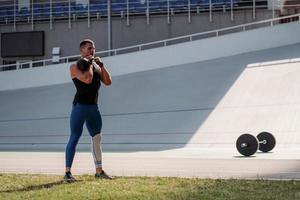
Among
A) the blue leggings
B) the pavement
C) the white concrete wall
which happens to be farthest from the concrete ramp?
the blue leggings

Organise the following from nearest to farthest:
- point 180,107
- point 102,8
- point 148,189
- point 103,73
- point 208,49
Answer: point 148,189 < point 103,73 < point 180,107 < point 208,49 < point 102,8

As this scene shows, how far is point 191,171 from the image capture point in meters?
10.8

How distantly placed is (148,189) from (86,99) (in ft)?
6.84

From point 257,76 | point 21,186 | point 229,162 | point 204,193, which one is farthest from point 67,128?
point 204,193

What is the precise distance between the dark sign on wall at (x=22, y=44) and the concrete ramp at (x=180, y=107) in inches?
400

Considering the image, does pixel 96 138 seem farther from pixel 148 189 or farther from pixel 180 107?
pixel 180 107

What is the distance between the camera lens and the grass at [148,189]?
7.34m

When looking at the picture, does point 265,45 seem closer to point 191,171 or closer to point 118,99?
point 118,99

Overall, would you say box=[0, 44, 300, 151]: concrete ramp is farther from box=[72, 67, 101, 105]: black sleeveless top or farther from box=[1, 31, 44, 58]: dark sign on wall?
box=[1, 31, 44, 58]: dark sign on wall

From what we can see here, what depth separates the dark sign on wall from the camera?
139 ft

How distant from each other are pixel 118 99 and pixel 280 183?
63.1 feet

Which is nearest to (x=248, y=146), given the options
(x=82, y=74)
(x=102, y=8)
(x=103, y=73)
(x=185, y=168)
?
(x=185, y=168)

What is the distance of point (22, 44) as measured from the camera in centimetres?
4300

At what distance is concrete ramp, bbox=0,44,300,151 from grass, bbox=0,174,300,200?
9.86 metres
